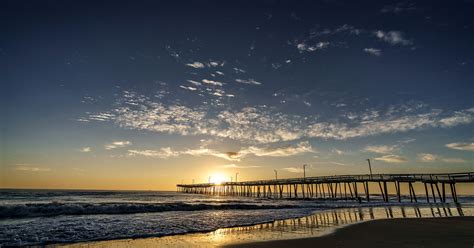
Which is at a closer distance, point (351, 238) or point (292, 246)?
point (292, 246)

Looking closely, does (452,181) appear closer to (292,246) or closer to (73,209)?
(292,246)

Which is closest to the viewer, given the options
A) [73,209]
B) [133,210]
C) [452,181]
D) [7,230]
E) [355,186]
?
[7,230]

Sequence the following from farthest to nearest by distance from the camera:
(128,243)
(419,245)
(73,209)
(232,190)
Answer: (232,190), (73,209), (128,243), (419,245)

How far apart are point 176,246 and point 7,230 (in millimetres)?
9807

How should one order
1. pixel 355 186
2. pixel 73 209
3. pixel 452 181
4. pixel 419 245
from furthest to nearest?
1. pixel 355 186
2. pixel 452 181
3. pixel 73 209
4. pixel 419 245

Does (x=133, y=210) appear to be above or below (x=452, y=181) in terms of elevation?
below

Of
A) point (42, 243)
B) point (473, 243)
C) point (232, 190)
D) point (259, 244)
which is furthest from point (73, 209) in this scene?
point (232, 190)

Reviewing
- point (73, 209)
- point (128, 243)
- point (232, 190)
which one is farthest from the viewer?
point (232, 190)

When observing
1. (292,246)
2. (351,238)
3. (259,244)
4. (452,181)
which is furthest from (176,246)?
(452,181)

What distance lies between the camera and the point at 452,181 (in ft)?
116

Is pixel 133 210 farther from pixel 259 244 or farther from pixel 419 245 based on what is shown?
pixel 419 245

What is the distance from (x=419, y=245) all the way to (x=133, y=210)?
74.1 feet

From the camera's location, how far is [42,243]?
9.57 meters

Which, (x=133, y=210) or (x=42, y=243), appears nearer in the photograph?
(x=42, y=243)
